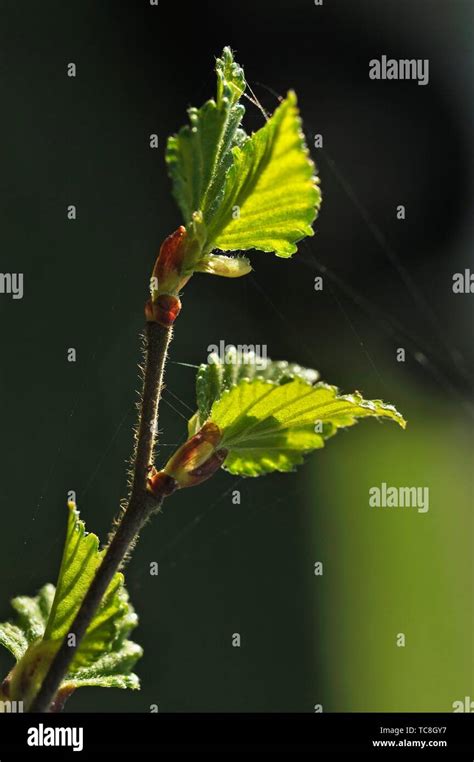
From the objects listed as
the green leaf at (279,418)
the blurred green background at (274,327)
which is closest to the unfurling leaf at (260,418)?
the green leaf at (279,418)

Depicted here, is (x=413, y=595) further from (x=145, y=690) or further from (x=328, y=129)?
(x=328, y=129)

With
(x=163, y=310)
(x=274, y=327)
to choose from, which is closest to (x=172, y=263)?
(x=163, y=310)

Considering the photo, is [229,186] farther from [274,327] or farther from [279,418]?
[274,327]

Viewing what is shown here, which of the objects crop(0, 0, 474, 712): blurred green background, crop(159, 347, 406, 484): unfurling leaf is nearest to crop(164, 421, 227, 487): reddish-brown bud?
crop(159, 347, 406, 484): unfurling leaf

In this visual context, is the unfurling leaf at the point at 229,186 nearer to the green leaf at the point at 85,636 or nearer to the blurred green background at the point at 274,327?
the green leaf at the point at 85,636

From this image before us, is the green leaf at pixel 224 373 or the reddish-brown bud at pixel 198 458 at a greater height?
the green leaf at pixel 224 373

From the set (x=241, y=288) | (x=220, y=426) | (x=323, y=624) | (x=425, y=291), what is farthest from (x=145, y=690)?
(x=220, y=426)
